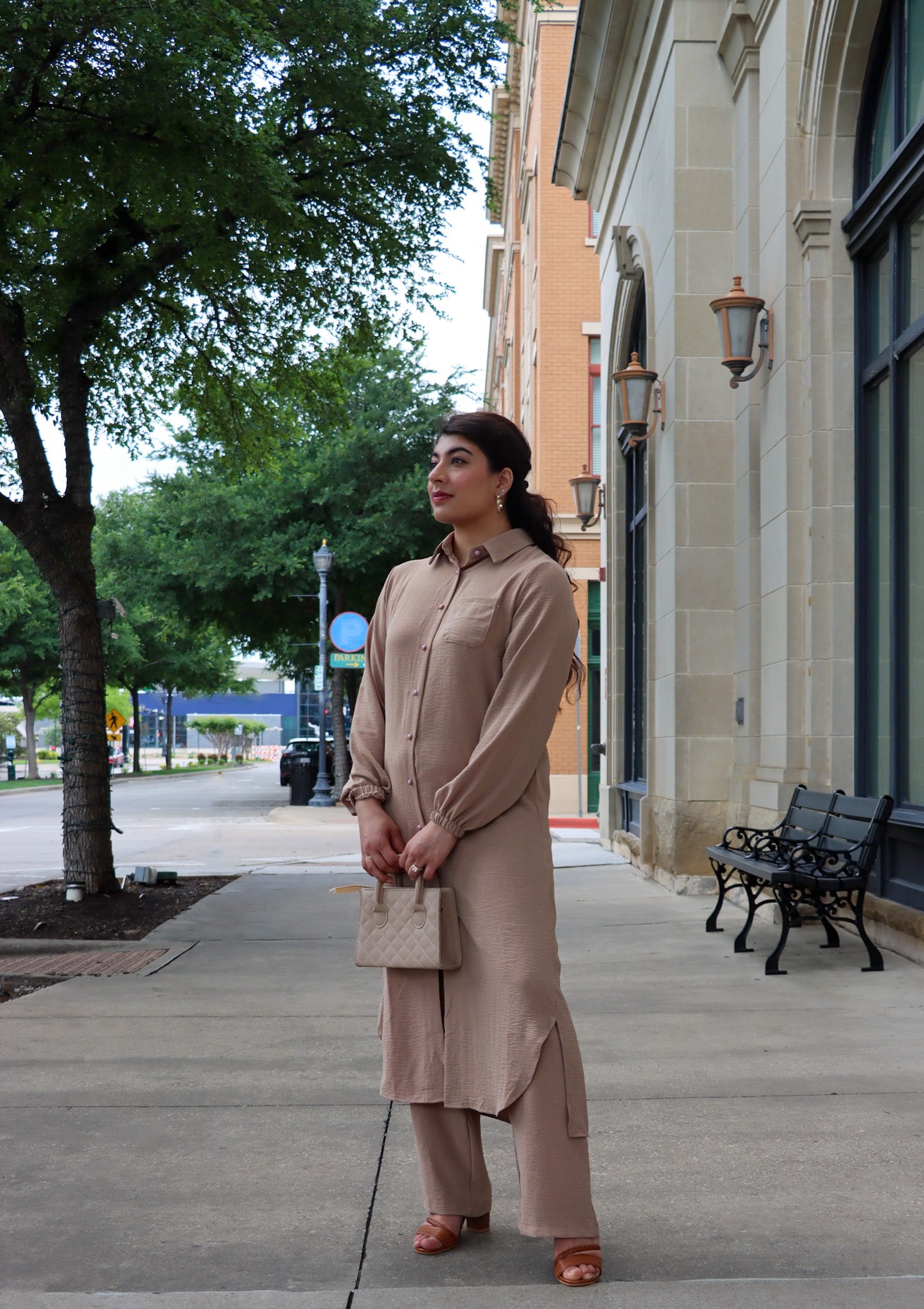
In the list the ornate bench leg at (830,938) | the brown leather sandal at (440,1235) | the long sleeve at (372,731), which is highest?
the long sleeve at (372,731)

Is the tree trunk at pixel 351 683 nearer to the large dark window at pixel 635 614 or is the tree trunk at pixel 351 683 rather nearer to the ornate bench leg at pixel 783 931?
the large dark window at pixel 635 614

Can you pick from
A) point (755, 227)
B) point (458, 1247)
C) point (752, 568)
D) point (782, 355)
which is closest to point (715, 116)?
point (755, 227)

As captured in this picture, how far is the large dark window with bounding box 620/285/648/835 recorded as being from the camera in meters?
14.1

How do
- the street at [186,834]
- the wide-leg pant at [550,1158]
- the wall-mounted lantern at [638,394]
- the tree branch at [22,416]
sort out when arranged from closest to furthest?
the wide-leg pant at [550,1158] → the tree branch at [22,416] → the wall-mounted lantern at [638,394] → the street at [186,834]

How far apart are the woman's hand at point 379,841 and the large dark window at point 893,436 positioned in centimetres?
457

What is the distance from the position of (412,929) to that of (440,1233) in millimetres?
810

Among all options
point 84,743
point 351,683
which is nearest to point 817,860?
point 84,743

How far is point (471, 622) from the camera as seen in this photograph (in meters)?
3.24

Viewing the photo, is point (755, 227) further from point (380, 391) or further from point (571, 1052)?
point (380, 391)

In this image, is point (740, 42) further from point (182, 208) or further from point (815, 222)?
point (182, 208)

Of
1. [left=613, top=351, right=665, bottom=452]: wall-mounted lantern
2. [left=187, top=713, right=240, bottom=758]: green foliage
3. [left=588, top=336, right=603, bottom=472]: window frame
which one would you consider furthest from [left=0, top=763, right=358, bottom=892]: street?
[left=187, top=713, right=240, bottom=758]: green foliage

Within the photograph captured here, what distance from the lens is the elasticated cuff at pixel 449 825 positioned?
122 inches

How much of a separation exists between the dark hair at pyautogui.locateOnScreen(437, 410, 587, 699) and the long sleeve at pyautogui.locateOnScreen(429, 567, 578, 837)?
0.11 m

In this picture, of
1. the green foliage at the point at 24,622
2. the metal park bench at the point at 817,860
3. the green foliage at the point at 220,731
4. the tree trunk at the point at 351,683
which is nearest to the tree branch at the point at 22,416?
the metal park bench at the point at 817,860
